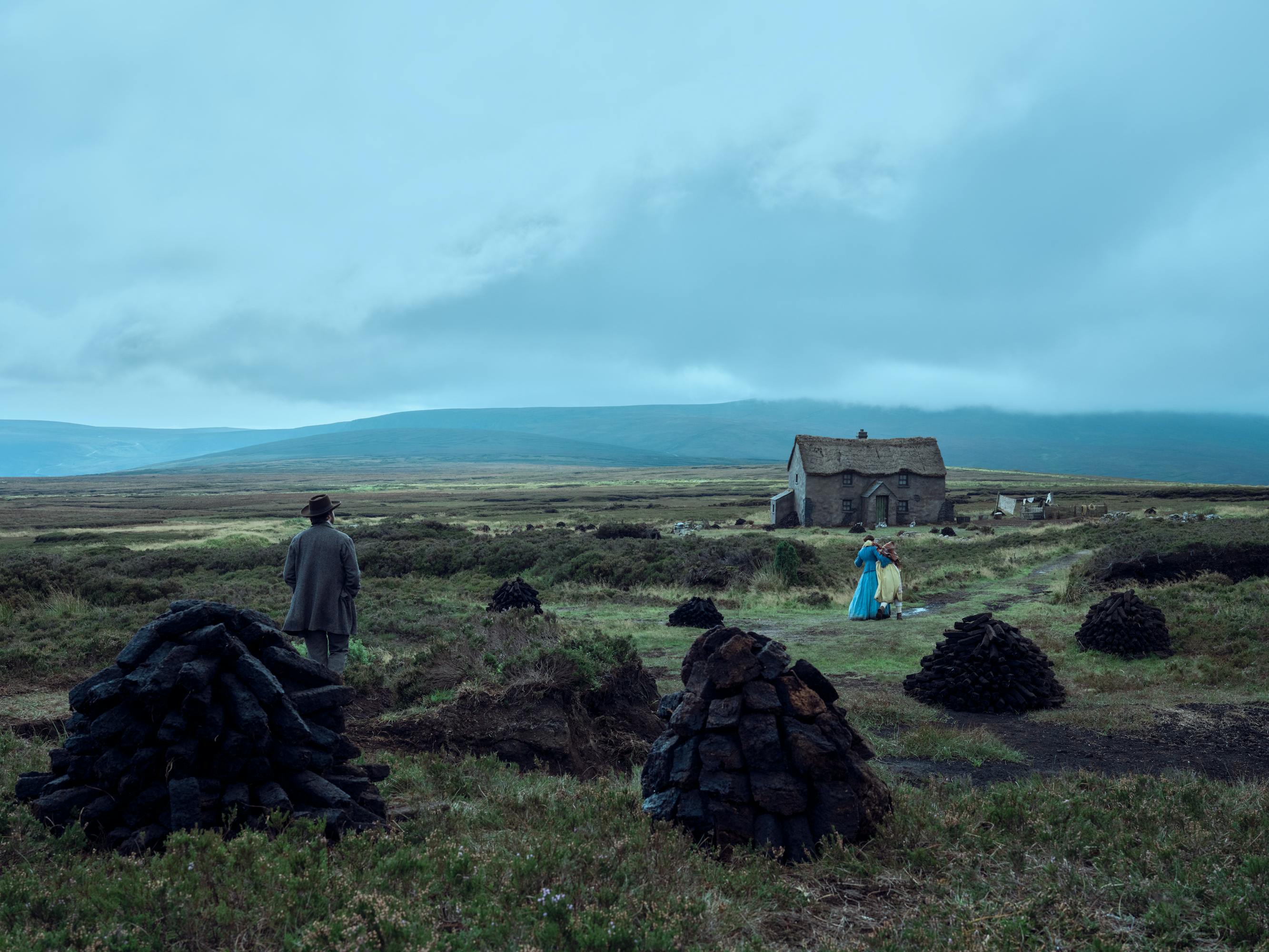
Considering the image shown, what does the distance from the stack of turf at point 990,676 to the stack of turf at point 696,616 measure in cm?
Answer: 585

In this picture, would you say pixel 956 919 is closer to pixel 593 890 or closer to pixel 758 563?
pixel 593 890

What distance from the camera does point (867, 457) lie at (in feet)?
169

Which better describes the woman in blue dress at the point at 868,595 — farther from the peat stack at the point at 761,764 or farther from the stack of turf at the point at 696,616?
the peat stack at the point at 761,764

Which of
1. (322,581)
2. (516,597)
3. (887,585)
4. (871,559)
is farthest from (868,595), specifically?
(322,581)

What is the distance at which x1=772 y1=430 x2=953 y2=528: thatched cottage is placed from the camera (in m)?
49.7

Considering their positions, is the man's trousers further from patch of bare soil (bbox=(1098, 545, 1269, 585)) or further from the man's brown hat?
patch of bare soil (bbox=(1098, 545, 1269, 585))

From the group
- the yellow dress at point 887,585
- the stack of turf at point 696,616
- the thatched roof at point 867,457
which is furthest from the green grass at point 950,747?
the thatched roof at point 867,457

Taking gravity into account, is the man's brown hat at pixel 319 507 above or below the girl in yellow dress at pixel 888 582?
above

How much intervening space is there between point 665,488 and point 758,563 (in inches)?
3544

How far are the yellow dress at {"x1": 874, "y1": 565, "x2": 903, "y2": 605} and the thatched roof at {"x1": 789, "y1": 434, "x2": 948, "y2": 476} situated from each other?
31929 mm

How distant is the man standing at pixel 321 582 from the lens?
27.5 ft

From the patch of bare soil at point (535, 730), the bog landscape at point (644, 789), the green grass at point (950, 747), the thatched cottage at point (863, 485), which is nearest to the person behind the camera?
the bog landscape at point (644, 789)

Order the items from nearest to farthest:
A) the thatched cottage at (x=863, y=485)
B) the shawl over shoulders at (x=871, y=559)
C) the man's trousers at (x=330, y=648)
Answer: the man's trousers at (x=330, y=648)
the shawl over shoulders at (x=871, y=559)
the thatched cottage at (x=863, y=485)

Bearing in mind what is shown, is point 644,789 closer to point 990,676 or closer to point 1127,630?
point 990,676
